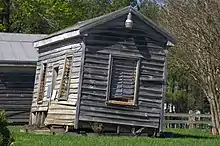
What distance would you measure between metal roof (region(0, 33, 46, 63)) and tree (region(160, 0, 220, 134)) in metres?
7.01

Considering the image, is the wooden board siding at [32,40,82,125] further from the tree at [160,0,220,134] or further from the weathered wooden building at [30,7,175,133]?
the tree at [160,0,220,134]

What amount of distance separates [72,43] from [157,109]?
3815mm

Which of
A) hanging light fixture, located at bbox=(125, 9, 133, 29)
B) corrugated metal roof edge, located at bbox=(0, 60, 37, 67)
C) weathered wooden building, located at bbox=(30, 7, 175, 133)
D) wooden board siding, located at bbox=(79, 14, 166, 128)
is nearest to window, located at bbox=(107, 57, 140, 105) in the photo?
weathered wooden building, located at bbox=(30, 7, 175, 133)

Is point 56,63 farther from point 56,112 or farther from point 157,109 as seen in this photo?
point 157,109

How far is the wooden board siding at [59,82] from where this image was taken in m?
20.7

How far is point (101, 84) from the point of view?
811 inches

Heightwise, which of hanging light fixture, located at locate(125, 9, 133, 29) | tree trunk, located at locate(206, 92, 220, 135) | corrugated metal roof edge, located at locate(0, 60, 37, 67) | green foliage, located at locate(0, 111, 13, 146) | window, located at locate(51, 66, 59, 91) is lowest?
green foliage, located at locate(0, 111, 13, 146)

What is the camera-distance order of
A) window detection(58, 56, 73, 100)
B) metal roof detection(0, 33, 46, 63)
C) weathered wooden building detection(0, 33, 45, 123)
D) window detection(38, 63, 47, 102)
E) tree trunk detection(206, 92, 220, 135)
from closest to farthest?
window detection(58, 56, 73, 100) < window detection(38, 63, 47, 102) < tree trunk detection(206, 92, 220, 135) < weathered wooden building detection(0, 33, 45, 123) < metal roof detection(0, 33, 46, 63)

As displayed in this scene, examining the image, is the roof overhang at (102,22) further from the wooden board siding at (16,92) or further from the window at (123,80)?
the wooden board siding at (16,92)

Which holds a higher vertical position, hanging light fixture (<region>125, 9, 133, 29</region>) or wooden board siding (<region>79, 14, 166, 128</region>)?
hanging light fixture (<region>125, 9, 133, 29</region>)

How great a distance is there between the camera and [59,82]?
21.9 meters

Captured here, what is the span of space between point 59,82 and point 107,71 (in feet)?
7.17

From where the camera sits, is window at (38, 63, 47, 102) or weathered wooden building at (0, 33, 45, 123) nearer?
window at (38, 63, 47, 102)

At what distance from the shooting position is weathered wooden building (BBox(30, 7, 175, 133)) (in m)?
20.5
